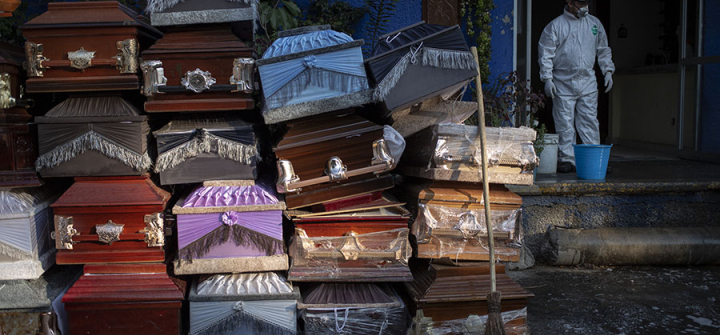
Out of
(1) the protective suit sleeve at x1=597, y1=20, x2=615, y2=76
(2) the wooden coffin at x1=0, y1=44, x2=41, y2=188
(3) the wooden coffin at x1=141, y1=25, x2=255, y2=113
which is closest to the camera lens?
(2) the wooden coffin at x1=0, y1=44, x2=41, y2=188

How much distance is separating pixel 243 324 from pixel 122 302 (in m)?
0.64

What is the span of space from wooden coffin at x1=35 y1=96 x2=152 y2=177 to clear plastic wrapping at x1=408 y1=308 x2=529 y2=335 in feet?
5.63

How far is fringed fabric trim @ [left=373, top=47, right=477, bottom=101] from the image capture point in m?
3.27

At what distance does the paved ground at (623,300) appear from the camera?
360 centimetres

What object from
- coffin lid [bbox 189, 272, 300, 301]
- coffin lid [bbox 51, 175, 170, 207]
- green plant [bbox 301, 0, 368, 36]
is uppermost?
green plant [bbox 301, 0, 368, 36]

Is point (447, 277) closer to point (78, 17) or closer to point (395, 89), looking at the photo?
point (395, 89)

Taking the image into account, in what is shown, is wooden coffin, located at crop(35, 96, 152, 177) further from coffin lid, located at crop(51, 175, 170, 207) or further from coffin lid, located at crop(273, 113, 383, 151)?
coffin lid, located at crop(273, 113, 383, 151)

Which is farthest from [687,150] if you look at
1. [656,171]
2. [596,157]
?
[596,157]

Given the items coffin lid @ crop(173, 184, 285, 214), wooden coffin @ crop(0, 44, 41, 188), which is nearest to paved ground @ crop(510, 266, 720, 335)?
coffin lid @ crop(173, 184, 285, 214)

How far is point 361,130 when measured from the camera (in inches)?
134

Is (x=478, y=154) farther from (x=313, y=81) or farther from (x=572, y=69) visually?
(x=572, y=69)

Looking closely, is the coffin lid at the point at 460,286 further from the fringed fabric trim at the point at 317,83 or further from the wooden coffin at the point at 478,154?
the fringed fabric trim at the point at 317,83

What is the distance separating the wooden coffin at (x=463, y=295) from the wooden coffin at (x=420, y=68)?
0.96 metres

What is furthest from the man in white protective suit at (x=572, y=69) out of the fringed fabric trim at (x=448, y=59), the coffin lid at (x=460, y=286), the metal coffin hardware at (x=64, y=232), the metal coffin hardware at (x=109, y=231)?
the metal coffin hardware at (x=64, y=232)
